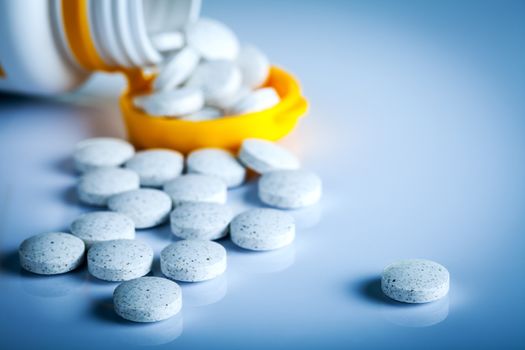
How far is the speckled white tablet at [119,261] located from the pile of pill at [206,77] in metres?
0.46

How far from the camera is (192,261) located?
1.57 metres

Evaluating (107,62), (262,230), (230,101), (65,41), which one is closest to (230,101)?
(230,101)

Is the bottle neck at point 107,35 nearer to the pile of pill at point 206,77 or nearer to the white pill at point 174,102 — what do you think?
the pile of pill at point 206,77

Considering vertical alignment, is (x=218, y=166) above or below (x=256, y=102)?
below

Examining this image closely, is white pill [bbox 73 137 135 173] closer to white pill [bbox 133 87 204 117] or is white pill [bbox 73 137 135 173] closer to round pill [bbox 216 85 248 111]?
white pill [bbox 133 87 204 117]

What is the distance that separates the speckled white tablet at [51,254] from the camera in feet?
5.19

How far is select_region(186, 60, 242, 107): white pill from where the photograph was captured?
226cm

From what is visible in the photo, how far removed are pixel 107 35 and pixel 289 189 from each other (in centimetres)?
75

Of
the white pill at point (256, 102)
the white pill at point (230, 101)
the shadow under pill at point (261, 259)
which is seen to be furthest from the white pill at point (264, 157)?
the shadow under pill at point (261, 259)

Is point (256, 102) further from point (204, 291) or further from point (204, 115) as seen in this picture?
point (204, 291)

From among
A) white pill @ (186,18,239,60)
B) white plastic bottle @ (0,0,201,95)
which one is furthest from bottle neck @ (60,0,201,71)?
white pill @ (186,18,239,60)

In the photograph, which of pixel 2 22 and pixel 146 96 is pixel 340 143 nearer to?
pixel 146 96

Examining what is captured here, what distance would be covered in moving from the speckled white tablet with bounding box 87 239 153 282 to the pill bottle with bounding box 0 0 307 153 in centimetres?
58

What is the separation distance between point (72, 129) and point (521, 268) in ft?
4.36
